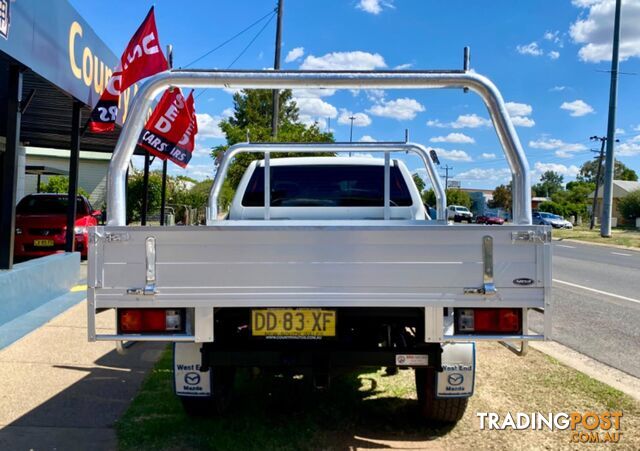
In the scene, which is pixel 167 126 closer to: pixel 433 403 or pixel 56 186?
pixel 433 403

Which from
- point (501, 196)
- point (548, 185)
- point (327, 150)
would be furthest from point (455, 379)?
point (548, 185)

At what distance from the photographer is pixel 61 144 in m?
15.3

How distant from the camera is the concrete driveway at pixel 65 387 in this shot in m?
3.74

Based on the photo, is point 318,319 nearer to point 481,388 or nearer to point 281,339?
point 281,339

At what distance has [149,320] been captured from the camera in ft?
10.2

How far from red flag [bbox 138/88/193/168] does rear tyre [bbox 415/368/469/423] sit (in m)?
6.47

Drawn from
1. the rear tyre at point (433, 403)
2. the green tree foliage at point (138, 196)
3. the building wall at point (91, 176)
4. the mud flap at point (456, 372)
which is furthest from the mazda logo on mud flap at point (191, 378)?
the building wall at point (91, 176)

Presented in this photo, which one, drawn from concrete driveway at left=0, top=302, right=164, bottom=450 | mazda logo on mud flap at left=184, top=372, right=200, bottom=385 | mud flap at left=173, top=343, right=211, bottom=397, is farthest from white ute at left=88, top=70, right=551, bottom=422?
concrete driveway at left=0, top=302, right=164, bottom=450

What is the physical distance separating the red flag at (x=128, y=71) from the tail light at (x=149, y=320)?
5.83 m

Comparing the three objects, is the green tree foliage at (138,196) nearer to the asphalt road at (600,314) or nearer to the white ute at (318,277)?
the asphalt road at (600,314)

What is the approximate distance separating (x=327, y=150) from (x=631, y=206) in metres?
54.9

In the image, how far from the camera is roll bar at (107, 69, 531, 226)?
10.2 feet

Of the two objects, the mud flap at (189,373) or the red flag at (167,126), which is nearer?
the mud flap at (189,373)

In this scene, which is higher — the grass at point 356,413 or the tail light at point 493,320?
the tail light at point 493,320
